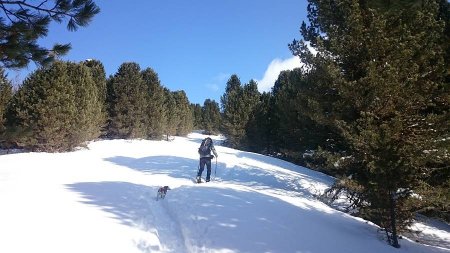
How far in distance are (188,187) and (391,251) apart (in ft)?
22.3

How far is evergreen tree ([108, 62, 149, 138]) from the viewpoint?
35.5 metres

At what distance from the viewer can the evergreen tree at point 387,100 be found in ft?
31.6

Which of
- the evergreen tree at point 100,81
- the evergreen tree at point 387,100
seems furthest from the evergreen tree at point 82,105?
the evergreen tree at point 387,100

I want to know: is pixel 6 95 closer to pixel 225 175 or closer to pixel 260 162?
pixel 225 175

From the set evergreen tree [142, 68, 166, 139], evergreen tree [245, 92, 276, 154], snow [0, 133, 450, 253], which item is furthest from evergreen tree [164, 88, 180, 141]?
snow [0, 133, 450, 253]

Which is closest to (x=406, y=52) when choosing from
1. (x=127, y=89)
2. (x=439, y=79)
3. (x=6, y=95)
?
(x=439, y=79)

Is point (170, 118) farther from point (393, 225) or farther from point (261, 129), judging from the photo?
point (393, 225)

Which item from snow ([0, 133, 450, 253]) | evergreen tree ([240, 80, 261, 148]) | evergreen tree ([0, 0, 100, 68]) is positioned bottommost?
snow ([0, 133, 450, 253])

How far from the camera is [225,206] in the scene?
1043 cm

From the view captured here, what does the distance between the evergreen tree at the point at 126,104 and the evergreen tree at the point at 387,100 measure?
26202 mm

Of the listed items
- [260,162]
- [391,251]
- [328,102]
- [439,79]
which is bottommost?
[391,251]

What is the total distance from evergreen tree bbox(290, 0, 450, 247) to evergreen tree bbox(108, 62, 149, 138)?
26.2 meters

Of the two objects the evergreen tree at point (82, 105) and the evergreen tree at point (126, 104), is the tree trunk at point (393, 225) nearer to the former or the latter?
the evergreen tree at point (82, 105)

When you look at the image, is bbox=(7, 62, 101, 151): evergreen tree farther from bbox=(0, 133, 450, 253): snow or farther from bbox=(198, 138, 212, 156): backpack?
bbox=(198, 138, 212, 156): backpack
